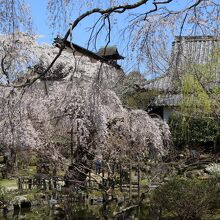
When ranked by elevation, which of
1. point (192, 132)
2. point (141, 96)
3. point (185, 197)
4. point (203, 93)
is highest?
point (141, 96)

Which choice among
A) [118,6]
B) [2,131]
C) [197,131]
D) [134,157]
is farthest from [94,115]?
[197,131]

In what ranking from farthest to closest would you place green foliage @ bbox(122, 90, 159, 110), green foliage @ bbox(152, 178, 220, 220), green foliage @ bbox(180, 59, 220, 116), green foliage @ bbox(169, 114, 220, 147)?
green foliage @ bbox(122, 90, 159, 110) → green foliage @ bbox(169, 114, 220, 147) → green foliage @ bbox(180, 59, 220, 116) → green foliage @ bbox(152, 178, 220, 220)

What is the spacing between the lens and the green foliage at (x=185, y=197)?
29.9ft

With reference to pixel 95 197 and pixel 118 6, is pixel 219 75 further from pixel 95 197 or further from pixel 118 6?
pixel 118 6

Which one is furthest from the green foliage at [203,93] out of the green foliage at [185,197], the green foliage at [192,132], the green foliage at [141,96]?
the green foliage at [141,96]

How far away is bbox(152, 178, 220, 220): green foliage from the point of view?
9.12 metres

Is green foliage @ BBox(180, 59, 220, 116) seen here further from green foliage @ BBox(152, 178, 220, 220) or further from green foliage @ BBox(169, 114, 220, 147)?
green foliage @ BBox(169, 114, 220, 147)

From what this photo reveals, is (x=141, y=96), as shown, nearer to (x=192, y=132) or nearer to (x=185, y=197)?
(x=192, y=132)

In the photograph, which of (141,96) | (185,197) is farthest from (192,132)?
(185,197)

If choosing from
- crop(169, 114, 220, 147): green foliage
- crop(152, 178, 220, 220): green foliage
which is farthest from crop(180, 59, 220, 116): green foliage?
crop(169, 114, 220, 147): green foliage

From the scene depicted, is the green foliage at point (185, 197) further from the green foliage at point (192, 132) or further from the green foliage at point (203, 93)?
the green foliage at point (192, 132)

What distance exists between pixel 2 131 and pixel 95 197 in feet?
9.72

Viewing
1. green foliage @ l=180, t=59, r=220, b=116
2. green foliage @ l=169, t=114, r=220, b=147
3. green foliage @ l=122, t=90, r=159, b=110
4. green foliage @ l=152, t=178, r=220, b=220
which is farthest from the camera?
green foliage @ l=122, t=90, r=159, b=110

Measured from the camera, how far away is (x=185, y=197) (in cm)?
909
